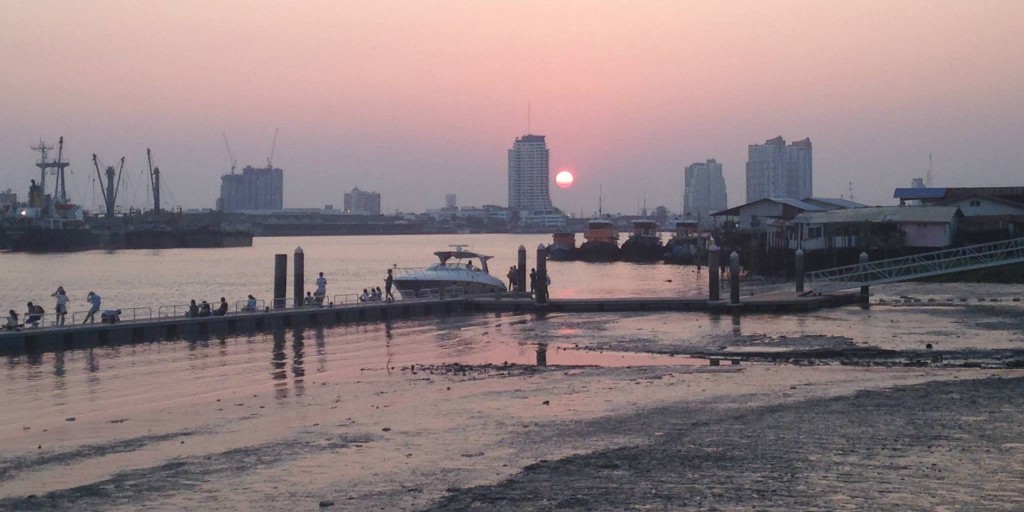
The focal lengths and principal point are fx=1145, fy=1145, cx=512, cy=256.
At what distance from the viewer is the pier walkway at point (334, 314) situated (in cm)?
3409

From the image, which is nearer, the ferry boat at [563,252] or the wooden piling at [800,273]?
the wooden piling at [800,273]

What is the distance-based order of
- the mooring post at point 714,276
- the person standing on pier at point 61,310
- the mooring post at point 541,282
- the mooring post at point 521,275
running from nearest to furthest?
1. the person standing on pier at point 61,310
2. the mooring post at point 714,276
3. the mooring post at point 541,282
4. the mooring post at point 521,275

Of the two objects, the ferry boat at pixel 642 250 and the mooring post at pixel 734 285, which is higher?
the ferry boat at pixel 642 250

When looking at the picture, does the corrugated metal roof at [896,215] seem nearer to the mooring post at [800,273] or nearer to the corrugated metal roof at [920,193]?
the corrugated metal roof at [920,193]

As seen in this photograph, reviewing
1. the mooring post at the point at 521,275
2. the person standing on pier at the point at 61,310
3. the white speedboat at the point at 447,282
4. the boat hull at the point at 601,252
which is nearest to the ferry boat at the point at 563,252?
the boat hull at the point at 601,252

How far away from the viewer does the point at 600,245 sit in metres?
125

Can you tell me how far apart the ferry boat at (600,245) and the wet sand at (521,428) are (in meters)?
90.3

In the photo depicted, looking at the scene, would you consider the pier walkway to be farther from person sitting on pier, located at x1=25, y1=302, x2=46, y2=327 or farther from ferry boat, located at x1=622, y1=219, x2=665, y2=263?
ferry boat, located at x1=622, y1=219, x2=665, y2=263

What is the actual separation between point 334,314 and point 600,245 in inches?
3265

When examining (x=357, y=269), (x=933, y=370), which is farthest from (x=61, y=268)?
(x=933, y=370)

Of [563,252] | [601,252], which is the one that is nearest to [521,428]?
[601,252]

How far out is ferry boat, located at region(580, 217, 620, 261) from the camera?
12469cm

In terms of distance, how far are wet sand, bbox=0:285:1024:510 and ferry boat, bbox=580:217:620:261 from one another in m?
90.3

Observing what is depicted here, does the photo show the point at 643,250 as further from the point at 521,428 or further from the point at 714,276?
the point at 521,428
